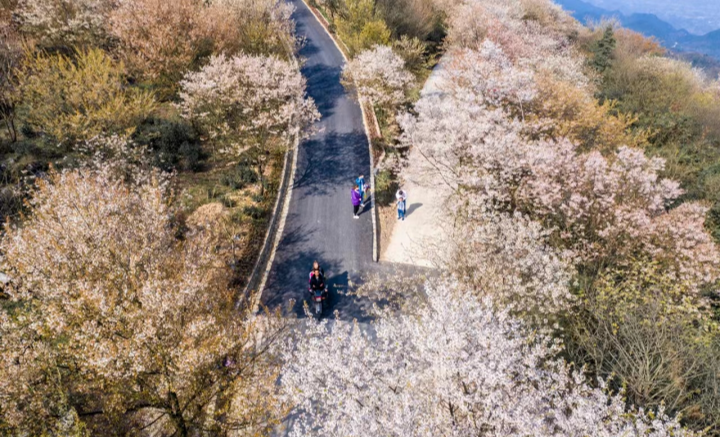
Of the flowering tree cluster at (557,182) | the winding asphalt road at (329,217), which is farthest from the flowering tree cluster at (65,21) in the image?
the flowering tree cluster at (557,182)

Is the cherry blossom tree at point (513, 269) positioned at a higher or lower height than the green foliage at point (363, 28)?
lower

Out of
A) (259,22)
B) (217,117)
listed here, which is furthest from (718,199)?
(259,22)

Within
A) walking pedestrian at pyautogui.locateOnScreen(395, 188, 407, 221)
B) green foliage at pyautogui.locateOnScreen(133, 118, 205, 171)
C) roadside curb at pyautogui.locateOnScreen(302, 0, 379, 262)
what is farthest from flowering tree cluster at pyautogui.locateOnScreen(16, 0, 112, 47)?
walking pedestrian at pyautogui.locateOnScreen(395, 188, 407, 221)

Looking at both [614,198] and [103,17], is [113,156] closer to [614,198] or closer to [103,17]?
[103,17]

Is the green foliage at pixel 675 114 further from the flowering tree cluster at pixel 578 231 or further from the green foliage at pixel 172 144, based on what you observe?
the green foliage at pixel 172 144

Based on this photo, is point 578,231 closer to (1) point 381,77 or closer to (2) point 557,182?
(2) point 557,182

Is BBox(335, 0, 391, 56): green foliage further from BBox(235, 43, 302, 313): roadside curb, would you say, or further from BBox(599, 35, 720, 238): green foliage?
BBox(599, 35, 720, 238): green foliage

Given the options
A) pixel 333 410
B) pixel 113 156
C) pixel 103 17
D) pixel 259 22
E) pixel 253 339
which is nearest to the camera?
pixel 333 410

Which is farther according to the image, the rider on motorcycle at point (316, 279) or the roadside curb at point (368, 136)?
the roadside curb at point (368, 136)
